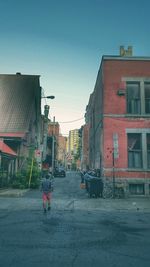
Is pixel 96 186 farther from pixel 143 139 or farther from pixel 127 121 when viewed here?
pixel 127 121

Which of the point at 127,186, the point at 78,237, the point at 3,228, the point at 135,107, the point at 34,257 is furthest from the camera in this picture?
the point at 135,107

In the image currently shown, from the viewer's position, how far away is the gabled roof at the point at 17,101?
79.2 ft

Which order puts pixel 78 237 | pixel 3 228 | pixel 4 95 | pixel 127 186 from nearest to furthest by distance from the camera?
pixel 78 237 → pixel 3 228 → pixel 127 186 → pixel 4 95

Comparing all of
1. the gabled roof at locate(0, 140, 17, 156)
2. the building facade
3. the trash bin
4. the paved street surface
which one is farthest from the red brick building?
the building facade

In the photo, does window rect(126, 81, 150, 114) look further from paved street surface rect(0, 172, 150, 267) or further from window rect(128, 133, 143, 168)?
paved street surface rect(0, 172, 150, 267)

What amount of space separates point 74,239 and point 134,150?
12.1m

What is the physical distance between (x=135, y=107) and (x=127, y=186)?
5.47 meters

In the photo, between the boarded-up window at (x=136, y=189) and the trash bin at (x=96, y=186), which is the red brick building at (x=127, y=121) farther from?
the trash bin at (x=96, y=186)

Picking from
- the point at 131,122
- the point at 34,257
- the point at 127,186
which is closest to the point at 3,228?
the point at 34,257

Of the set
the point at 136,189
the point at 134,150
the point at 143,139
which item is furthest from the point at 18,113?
the point at 136,189

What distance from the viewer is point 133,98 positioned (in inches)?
717

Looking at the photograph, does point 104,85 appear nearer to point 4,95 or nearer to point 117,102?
point 117,102

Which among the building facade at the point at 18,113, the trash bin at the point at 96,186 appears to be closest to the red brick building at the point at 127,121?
the trash bin at the point at 96,186

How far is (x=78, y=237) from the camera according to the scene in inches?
258
